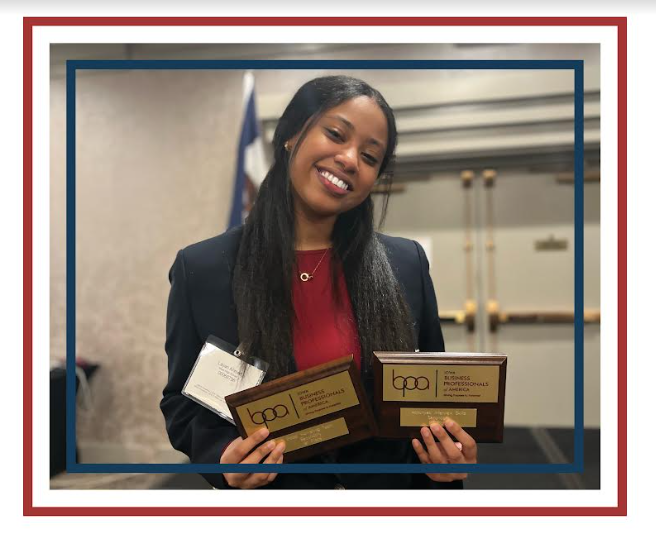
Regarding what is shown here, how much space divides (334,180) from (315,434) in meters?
0.44

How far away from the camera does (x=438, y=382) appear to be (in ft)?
2.89

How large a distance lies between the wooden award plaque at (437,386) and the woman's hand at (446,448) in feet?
0.09

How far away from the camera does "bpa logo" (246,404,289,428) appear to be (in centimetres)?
87

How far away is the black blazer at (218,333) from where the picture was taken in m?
0.92

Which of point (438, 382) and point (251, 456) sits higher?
point (438, 382)

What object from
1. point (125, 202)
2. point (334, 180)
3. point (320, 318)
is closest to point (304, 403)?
point (320, 318)

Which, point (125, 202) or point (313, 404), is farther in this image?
point (125, 202)

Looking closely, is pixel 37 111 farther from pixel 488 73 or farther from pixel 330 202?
pixel 488 73

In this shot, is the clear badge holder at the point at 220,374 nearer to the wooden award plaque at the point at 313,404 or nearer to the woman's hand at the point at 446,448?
the wooden award plaque at the point at 313,404

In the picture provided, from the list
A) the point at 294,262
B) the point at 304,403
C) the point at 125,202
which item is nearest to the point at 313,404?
the point at 304,403

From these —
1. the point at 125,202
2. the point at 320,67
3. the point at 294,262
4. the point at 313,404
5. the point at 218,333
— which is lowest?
the point at 313,404

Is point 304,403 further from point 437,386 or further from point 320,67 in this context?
→ point 320,67

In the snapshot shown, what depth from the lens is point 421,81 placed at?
3.24 feet

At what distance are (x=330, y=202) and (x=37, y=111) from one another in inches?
24.2
